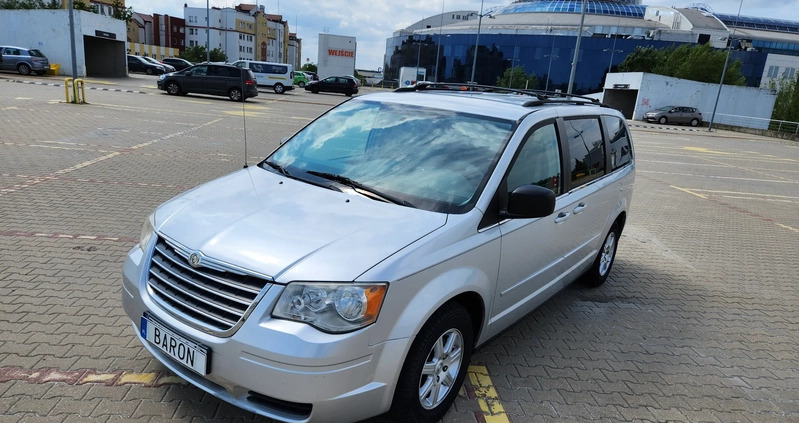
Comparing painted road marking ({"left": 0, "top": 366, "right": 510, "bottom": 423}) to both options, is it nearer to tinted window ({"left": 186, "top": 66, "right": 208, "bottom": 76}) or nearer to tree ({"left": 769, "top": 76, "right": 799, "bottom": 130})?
tinted window ({"left": 186, "top": 66, "right": 208, "bottom": 76})

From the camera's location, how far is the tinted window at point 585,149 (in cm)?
395

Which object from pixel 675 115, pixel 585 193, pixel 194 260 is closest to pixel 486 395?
pixel 585 193

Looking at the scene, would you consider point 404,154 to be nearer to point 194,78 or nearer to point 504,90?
point 504,90

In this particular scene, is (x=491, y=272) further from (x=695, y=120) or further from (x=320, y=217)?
(x=695, y=120)

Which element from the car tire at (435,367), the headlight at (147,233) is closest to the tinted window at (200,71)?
the headlight at (147,233)

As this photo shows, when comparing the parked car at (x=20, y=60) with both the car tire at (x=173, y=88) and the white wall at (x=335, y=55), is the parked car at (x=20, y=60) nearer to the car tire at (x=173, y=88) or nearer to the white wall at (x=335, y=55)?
the car tire at (x=173, y=88)

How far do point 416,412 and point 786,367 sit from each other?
316cm

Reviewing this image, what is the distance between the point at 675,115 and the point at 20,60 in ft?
141

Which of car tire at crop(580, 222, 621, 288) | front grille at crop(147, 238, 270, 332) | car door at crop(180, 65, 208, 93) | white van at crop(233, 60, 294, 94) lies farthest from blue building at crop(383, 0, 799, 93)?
front grille at crop(147, 238, 270, 332)

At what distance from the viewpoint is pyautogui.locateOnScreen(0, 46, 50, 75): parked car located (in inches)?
1138

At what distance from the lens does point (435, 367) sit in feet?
8.93

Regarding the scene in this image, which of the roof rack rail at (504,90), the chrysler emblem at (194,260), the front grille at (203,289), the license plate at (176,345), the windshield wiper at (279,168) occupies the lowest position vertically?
the license plate at (176,345)

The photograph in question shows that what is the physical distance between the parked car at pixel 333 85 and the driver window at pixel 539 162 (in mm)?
39258

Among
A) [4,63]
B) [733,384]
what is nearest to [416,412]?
[733,384]
